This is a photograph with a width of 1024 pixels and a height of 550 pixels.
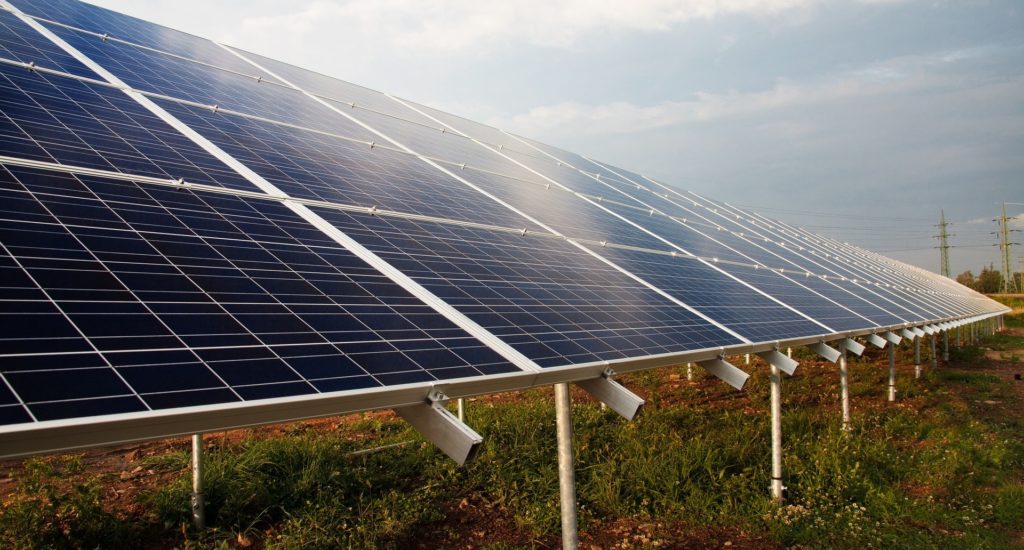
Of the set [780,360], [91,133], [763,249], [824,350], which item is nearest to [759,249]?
[763,249]

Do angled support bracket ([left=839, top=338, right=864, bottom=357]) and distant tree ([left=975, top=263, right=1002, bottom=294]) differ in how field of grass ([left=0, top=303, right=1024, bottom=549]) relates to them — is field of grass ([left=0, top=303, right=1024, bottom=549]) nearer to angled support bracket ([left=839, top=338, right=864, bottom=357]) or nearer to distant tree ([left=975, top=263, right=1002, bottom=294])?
angled support bracket ([left=839, top=338, right=864, bottom=357])

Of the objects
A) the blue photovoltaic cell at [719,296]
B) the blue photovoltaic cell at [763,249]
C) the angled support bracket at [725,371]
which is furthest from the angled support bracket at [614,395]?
the blue photovoltaic cell at [763,249]

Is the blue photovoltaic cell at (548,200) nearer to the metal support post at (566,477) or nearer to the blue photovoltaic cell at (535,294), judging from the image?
the blue photovoltaic cell at (535,294)

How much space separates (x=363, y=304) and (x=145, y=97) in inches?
238

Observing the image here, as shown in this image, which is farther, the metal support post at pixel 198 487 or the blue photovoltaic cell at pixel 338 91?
the blue photovoltaic cell at pixel 338 91

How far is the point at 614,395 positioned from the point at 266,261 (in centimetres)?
338

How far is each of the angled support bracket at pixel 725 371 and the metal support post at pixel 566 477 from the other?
2407 mm

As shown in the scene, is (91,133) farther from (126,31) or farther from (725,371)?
(725,371)

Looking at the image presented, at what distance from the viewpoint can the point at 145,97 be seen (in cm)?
922

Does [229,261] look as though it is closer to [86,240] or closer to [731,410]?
[86,240]

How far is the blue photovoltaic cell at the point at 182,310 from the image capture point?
3.46 m

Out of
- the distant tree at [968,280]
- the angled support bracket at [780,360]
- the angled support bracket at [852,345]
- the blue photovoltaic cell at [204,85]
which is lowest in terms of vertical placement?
the distant tree at [968,280]

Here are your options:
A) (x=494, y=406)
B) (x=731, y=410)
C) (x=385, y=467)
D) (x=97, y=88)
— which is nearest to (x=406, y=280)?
(x=97, y=88)

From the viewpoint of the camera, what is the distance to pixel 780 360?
9.78m
